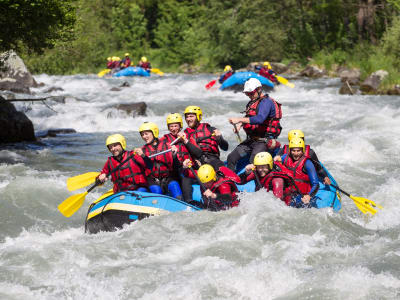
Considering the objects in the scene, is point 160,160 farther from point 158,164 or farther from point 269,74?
point 269,74

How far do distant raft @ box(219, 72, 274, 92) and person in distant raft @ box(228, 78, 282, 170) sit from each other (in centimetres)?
1189

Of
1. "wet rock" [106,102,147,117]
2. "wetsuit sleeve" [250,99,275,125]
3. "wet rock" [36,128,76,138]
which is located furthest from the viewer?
"wet rock" [106,102,147,117]

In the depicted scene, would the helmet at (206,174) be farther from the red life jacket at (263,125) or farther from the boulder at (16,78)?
the boulder at (16,78)

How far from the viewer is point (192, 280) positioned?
15.4 feet

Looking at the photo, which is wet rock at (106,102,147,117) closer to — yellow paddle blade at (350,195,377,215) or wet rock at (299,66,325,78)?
yellow paddle blade at (350,195,377,215)

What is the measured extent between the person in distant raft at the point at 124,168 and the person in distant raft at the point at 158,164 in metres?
0.17

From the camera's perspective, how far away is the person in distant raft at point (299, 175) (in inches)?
243

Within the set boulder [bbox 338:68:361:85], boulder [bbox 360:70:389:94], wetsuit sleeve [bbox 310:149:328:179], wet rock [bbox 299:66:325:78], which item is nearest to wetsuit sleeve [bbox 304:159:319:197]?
wetsuit sleeve [bbox 310:149:328:179]

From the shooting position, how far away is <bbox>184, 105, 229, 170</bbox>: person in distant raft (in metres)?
6.75

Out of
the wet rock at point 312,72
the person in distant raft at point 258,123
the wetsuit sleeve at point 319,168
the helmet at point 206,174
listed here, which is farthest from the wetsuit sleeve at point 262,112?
the wet rock at point 312,72

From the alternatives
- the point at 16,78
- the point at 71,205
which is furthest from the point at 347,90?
the point at 71,205

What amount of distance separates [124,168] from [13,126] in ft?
20.4

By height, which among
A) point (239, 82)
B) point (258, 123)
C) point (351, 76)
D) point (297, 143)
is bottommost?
point (351, 76)

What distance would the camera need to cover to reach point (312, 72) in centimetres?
2364
